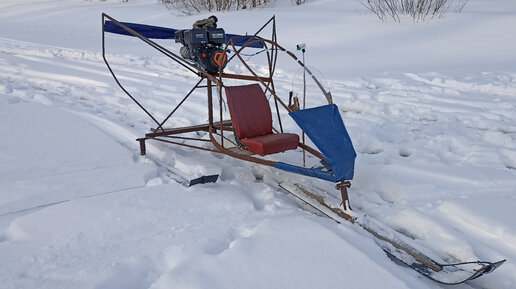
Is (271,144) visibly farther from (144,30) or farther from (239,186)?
(144,30)

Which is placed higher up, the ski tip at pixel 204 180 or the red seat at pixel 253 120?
the red seat at pixel 253 120

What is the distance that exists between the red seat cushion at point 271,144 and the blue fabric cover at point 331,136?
42cm

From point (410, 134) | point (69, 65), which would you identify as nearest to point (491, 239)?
point (410, 134)

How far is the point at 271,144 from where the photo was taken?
393 cm

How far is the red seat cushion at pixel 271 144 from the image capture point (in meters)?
3.91

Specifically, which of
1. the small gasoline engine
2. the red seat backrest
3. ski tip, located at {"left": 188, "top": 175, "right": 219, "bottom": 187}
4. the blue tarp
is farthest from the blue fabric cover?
the blue tarp

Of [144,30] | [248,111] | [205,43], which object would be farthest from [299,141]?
[144,30]

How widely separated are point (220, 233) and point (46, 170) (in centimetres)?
197

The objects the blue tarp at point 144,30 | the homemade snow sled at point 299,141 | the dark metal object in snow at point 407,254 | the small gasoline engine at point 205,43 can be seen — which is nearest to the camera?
the dark metal object in snow at point 407,254

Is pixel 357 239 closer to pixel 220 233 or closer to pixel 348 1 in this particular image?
pixel 220 233

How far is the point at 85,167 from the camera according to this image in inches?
172

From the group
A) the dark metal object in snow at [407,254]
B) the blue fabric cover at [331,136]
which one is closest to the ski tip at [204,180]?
the dark metal object in snow at [407,254]

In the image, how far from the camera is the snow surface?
2.78 metres

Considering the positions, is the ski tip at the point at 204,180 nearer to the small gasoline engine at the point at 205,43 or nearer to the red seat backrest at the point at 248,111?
the red seat backrest at the point at 248,111
